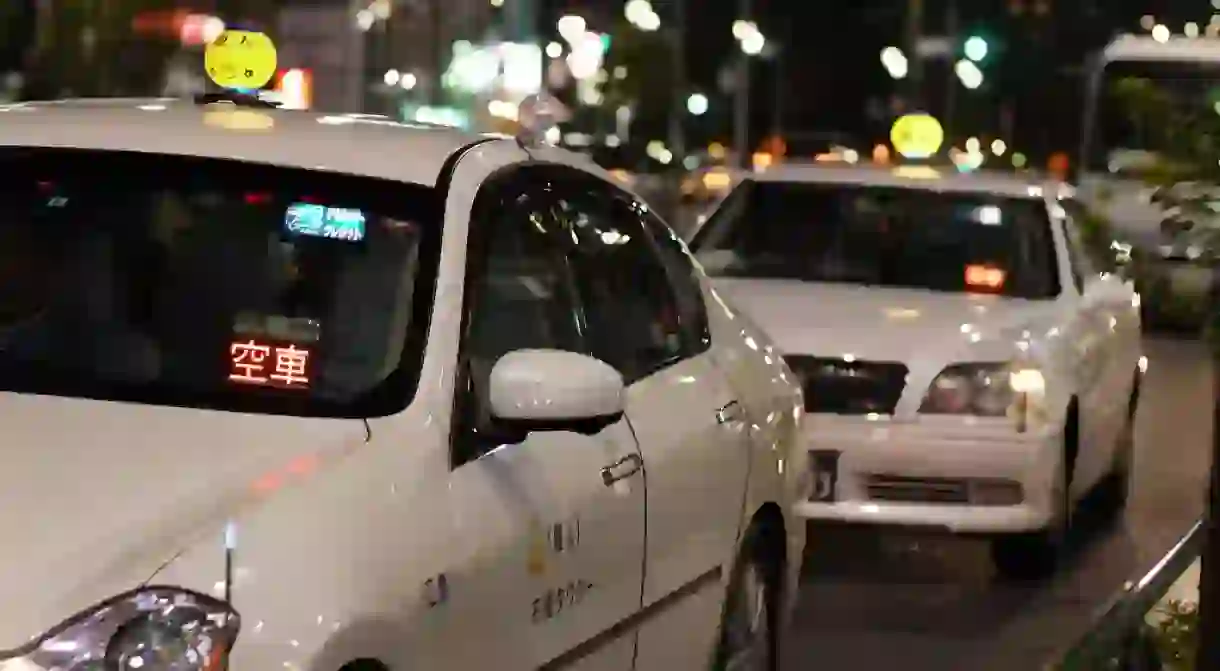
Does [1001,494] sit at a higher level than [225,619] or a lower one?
lower

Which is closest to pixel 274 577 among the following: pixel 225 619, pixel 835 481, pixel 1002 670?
pixel 225 619

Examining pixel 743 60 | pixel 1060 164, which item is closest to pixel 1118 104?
pixel 1060 164

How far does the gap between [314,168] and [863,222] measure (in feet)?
18.9

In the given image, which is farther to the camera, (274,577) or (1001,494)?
(1001,494)

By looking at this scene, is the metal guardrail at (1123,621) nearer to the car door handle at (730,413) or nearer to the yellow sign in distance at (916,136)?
the car door handle at (730,413)

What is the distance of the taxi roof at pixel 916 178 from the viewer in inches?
397

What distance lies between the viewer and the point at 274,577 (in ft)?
11.2

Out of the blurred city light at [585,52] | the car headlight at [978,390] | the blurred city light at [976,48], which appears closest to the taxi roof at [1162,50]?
the car headlight at [978,390]

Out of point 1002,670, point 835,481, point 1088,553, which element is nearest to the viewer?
point 1002,670

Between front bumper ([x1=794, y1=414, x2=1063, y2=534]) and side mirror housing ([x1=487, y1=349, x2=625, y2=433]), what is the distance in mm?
4354

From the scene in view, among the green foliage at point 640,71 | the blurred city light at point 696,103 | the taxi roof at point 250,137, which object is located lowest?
the blurred city light at point 696,103

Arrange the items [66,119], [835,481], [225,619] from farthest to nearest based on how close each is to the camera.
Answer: [835,481] < [66,119] < [225,619]

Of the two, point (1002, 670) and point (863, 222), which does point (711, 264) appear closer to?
point (863, 222)

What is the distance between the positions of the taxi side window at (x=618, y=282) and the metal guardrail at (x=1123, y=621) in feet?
3.97
